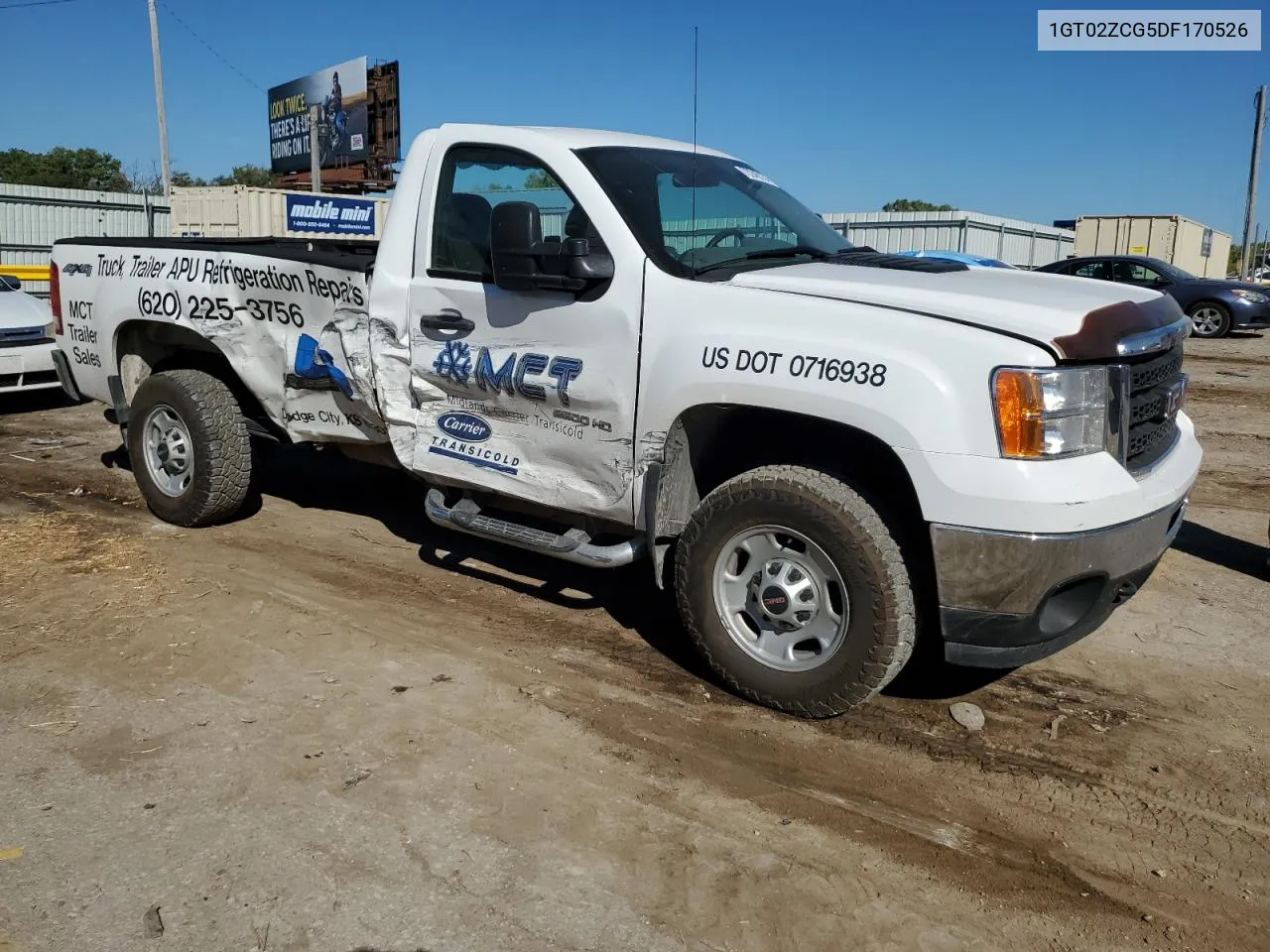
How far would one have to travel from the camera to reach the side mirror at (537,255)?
13.5 ft

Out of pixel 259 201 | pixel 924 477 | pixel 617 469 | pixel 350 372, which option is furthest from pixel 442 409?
pixel 259 201

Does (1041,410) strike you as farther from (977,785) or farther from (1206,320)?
(1206,320)

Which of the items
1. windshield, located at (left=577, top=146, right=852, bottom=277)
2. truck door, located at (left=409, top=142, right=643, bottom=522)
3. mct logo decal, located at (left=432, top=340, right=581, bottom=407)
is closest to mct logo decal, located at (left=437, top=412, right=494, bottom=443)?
truck door, located at (left=409, top=142, right=643, bottom=522)

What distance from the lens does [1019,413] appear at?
10.8 ft

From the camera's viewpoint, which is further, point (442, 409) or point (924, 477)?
point (442, 409)

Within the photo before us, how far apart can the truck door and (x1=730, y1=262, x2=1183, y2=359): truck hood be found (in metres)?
0.67

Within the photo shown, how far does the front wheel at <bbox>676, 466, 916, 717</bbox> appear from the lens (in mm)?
3604

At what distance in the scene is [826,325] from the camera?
360 cm

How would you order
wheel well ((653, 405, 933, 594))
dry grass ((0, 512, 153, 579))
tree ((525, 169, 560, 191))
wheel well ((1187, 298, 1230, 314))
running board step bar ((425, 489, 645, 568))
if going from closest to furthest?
1. wheel well ((653, 405, 933, 594))
2. running board step bar ((425, 489, 645, 568))
3. tree ((525, 169, 560, 191))
4. dry grass ((0, 512, 153, 579))
5. wheel well ((1187, 298, 1230, 314))

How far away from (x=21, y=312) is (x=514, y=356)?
7584 mm

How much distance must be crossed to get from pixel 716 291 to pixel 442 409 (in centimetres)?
154

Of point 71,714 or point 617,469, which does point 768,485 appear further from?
point 71,714

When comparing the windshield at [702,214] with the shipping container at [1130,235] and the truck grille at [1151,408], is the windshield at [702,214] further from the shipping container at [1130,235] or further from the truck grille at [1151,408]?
the shipping container at [1130,235]

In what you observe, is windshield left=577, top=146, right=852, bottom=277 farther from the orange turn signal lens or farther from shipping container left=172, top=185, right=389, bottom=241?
shipping container left=172, top=185, right=389, bottom=241
